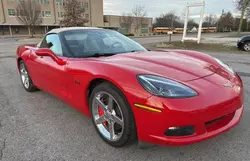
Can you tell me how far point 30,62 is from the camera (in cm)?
376

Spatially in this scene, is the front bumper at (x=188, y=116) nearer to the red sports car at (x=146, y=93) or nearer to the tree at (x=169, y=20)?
the red sports car at (x=146, y=93)

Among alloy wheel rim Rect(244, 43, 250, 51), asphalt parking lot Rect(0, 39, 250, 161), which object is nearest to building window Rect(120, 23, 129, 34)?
alloy wheel rim Rect(244, 43, 250, 51)

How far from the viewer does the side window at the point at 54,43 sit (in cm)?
299

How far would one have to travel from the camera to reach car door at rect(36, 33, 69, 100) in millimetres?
2766

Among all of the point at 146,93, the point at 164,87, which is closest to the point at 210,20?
the point at 164,87

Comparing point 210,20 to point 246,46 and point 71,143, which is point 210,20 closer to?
point 246,46

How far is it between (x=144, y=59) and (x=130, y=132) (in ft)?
2.95

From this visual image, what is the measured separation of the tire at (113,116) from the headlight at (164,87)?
0.28 m

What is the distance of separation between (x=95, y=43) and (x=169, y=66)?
131cm

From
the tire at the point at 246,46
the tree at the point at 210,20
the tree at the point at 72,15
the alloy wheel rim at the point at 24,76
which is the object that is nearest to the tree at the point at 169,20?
the tree at the point at 210,20

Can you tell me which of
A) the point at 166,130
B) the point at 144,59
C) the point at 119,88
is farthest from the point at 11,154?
the point at 144,59

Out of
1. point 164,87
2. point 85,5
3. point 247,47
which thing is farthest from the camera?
point 85,5

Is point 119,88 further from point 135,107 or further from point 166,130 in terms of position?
point 166,130

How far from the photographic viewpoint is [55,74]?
9.53 feet
